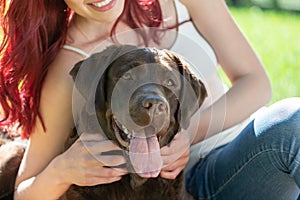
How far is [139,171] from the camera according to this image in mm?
2941

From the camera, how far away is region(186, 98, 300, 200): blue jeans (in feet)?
10.2

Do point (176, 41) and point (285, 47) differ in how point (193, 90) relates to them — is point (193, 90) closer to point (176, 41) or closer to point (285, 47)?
point (176, 41)

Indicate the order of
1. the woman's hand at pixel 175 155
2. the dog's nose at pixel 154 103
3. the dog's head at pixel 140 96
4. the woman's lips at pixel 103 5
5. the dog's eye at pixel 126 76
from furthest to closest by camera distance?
1. the woman's lips at pixel 103 5
2. the woman's hand at pixel 175 155
3. the dog's eye at pixel 126 76
4. the dog's head at pixel 140 96
5. the dog's nose at pixel 154 103

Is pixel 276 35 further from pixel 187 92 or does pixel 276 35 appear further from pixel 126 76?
pixel 126 76

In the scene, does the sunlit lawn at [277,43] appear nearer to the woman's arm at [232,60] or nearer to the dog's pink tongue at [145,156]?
the woman's arm at [232,60]

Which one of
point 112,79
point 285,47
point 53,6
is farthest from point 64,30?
point 285,47

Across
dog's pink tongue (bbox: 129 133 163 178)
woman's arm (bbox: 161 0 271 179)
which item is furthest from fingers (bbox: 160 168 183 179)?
woman's arm (bbox: 161 0 271 179)

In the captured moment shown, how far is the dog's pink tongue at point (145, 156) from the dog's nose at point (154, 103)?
0.50ft

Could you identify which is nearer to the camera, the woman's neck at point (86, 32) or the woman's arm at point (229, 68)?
the woman's neck at point (86, 32)

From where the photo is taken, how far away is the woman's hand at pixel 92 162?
118 inches

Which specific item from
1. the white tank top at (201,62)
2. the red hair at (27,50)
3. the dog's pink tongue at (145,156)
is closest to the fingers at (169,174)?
the dog's pink tongue at (145,156)

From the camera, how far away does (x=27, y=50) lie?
3.26 meters

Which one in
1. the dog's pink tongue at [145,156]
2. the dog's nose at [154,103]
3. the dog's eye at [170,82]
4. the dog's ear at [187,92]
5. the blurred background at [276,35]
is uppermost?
the dog's nose at [154,103]

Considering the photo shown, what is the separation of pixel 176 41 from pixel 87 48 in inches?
19.6
